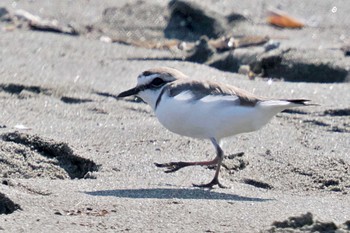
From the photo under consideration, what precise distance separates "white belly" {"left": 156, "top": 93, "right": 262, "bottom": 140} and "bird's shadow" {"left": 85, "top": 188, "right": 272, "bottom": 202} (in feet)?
1.36

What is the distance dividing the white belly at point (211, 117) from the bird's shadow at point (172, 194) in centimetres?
41

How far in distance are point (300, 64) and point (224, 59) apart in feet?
2.08

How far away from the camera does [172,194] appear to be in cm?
450

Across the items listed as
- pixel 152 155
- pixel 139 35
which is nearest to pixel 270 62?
pixel 139 35

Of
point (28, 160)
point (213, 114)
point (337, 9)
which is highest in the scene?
point (337, 9)

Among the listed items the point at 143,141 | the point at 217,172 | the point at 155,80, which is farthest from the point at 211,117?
the point at 143,141

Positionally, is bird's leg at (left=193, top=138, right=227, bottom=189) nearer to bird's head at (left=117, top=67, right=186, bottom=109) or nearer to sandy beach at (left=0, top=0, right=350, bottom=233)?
sandy beach at (left=0, top=0, right=350, bottom=233)

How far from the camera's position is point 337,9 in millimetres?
10172

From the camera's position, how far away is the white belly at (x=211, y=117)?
4.93 meters

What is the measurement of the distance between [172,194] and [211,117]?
0.60 metres

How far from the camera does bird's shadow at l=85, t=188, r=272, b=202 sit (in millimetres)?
4438

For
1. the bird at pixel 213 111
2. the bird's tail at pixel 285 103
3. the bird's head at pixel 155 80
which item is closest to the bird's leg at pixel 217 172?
the bird at pixel 213 111

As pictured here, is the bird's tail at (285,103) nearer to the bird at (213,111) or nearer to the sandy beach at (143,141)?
the bird at (213,111)

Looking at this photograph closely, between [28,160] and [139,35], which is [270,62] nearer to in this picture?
[139,35]
